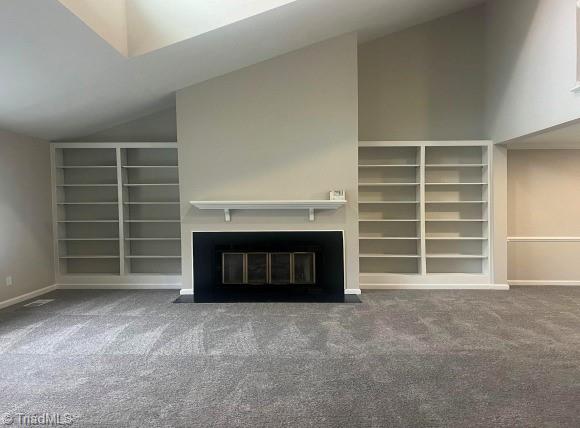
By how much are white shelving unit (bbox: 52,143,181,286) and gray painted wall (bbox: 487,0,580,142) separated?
462 centimetres

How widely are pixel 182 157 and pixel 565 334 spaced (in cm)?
451

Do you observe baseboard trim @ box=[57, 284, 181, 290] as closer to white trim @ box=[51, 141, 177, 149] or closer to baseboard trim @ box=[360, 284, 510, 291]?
white trim @ box=[51, 141, 177, 149]

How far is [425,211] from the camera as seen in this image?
5.10 metres

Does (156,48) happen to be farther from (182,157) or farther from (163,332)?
(163,332)

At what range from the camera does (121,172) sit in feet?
16.3

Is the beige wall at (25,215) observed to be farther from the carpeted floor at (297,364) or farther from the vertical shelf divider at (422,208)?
the vertical shelf divider at (422,208)

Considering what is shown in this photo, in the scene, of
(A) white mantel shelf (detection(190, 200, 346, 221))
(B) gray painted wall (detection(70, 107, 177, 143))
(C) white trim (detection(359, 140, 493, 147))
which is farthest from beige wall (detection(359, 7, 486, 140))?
(B) gray painted wall (detection(70, 107, 177, 143))

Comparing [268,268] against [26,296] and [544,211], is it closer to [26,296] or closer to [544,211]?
[26,296]

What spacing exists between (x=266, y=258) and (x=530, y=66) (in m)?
3.84

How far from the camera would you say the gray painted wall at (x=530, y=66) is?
3.34 m

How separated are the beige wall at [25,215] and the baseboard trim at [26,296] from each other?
0.14 feet

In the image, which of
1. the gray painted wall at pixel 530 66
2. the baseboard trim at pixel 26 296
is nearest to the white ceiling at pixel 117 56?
the gray painted wall at pixel 530 66

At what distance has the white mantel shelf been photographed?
14.0 ft

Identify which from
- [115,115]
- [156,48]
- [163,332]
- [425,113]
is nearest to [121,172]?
[115,115]
